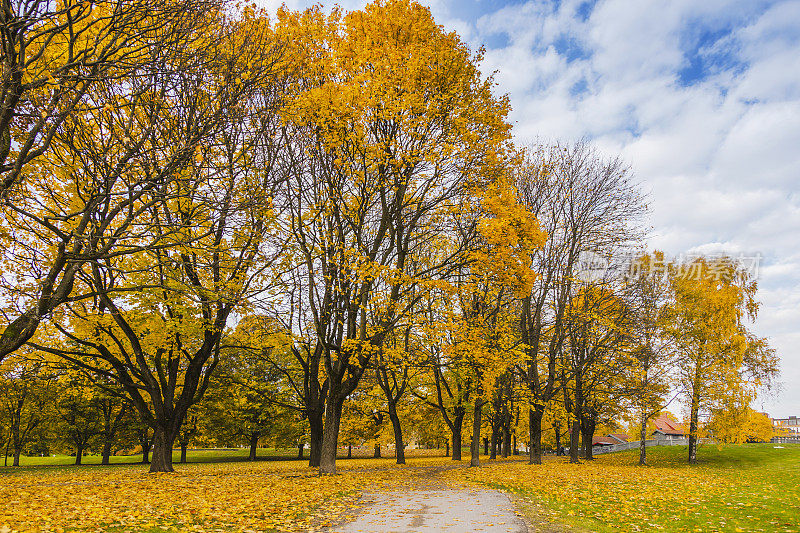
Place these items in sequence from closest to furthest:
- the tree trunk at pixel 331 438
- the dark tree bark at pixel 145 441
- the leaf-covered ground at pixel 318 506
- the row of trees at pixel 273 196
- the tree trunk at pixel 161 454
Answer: the leaf-covered ground at pixel 318 506 → the row of trees at pixel 273 196 → the tree trunk at pixel 331 438 → the tree trunk at pixel 161 454 → the dark tree bark at pixel 145 441

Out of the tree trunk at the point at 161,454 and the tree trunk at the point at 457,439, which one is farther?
the tree trunk at the point at 457,439

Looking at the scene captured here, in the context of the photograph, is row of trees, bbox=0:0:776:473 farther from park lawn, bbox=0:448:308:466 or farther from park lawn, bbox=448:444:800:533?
park lawn, bbox=0:448:308:466

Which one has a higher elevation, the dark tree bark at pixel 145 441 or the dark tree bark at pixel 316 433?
the dark tree bark at pixel 316 433

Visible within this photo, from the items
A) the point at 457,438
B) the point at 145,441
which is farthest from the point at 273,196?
the point at 145,441

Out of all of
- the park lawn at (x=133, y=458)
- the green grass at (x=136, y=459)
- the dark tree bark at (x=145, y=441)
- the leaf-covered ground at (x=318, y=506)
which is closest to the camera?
the leaf-covered ground at (x=318, y=506)

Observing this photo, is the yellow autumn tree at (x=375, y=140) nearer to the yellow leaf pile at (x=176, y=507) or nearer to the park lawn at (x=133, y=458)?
the yellow leaf pile at (x=176, y=507)

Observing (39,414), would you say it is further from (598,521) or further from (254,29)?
(598,521)

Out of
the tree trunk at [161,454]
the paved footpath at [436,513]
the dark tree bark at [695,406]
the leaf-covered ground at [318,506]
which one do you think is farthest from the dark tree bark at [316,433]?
the dark tree bark at [695,406]

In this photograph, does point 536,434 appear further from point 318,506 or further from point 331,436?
point 318,506

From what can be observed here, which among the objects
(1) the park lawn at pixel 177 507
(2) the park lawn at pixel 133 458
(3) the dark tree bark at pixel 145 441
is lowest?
(2) the park lawn at pixel 133 458

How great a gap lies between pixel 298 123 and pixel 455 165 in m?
5.62

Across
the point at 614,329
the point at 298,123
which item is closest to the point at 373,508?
the point at 298,123

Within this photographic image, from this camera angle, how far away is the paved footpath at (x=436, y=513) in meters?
7.96

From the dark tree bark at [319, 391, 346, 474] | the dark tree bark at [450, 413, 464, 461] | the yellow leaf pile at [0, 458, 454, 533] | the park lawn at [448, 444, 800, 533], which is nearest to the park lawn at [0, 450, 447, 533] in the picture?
the yellow leaf pile at [0, 458, 454, 533]
